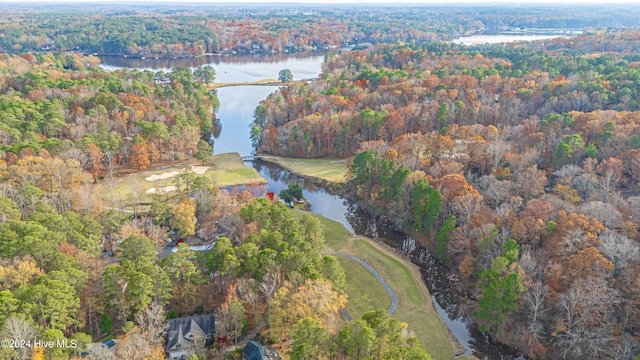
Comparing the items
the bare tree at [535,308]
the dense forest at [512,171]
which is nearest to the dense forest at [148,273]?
the bare tree at [535,308]

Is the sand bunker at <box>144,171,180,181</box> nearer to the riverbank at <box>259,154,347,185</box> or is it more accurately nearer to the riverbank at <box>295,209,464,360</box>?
the riverbank at <box>259,154,347,185</box>

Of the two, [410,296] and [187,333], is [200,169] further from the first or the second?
[410,296]

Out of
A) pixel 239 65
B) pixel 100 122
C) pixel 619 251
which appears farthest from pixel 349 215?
pixel 239 65

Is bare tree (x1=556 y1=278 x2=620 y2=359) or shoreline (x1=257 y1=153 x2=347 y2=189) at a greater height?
bare tree (x1=556 y1=278 x2=620 y2=359)

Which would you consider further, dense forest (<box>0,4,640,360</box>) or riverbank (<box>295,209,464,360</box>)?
riverbank (<box>295,209,464,360</box>)

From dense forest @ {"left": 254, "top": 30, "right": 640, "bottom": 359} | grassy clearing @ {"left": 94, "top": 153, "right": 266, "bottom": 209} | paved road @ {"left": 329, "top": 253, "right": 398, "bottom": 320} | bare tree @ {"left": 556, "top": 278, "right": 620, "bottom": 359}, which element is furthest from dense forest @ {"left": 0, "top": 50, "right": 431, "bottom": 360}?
dense forest @ {"left": 254, "top": 30, "right": 640, "bottom": 359}

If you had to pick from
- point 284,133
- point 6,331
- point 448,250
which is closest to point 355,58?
point 284,133

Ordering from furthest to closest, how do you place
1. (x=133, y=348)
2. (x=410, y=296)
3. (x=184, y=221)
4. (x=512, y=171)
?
1. (x=512, y=171)
2. (x=184, y=221)
3. (x=410, y=296)
4. (x=133, y=348)
